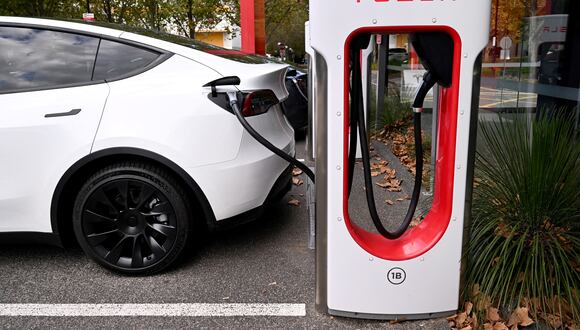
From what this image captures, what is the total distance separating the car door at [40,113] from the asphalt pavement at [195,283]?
0.40 m

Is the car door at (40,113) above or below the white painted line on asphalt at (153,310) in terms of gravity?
above

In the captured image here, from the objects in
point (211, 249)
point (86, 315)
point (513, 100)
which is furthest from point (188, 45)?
point (513, 100)

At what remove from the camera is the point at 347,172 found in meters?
2.64

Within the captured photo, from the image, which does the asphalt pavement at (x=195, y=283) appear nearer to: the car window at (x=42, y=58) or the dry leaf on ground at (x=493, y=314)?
the dry leaf on ground at (x=493, y=314)

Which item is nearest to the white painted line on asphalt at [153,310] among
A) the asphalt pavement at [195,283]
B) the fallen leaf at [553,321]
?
the asphalt pavement at [195,283]

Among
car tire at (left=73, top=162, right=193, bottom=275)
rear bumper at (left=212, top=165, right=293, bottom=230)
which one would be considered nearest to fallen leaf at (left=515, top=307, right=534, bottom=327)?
rear bumper at (left=212, top=165, right=293, bottom=230)

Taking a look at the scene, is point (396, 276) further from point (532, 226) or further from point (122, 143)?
point (122, 143)

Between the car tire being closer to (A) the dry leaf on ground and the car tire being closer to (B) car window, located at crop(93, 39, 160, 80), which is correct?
(B) car window, located at crop(93, 39, 160, 80)

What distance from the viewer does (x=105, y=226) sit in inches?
132

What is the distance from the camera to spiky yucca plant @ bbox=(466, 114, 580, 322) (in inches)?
102

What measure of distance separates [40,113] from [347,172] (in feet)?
6.43

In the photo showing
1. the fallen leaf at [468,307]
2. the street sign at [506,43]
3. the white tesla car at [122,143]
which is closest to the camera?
the fallen leaf at [468,307]

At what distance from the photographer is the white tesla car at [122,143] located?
312cm

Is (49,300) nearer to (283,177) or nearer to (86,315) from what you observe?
(86,315)
